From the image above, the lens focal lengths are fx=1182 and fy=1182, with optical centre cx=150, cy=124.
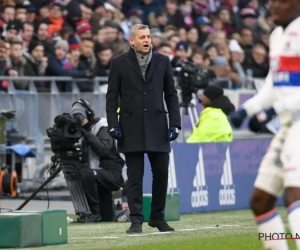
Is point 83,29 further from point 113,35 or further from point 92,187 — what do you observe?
point 92,187

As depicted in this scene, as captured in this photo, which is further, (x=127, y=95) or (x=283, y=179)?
(x=127, y=95)

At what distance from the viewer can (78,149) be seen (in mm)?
15727

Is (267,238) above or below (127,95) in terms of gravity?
below

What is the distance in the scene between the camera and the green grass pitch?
11.6 metres

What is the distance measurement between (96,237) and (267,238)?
164 inches

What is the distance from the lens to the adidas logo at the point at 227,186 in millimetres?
18312

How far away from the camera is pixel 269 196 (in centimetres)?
900

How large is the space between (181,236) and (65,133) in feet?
10.3

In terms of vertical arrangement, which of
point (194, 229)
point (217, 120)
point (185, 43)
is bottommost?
point (194, 229)

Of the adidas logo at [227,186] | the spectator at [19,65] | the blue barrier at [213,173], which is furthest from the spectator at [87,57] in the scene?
the adidas logo at [227,186]

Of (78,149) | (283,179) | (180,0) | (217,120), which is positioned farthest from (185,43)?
(283,179)

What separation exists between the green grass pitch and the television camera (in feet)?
1.37

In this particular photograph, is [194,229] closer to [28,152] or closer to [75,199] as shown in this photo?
[75,199]

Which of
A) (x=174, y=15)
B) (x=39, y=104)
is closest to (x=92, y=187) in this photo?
(x=39, y=104)
